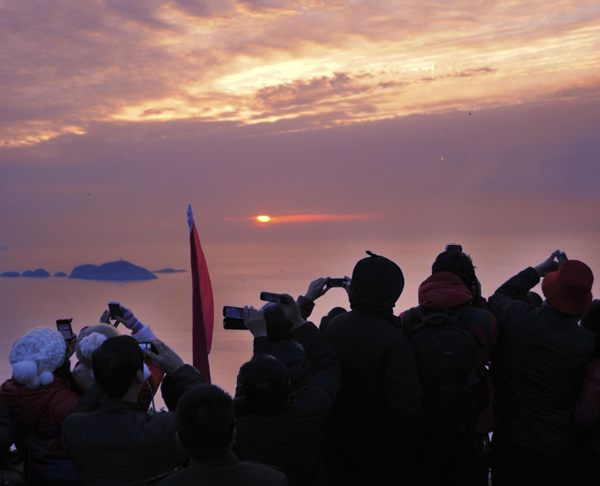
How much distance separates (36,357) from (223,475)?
1.99 m

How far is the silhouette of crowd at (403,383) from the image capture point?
3641 mm

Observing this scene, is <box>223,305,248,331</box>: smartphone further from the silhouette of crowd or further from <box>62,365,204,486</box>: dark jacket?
<box>62,365,204,486</box>: dark jacket

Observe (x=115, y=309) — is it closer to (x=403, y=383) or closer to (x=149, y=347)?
(x=149, y=347)

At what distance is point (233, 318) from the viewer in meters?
3.88

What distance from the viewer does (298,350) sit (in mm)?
3982

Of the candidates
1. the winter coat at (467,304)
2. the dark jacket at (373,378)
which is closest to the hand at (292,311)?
the dark jacket at (373,378)

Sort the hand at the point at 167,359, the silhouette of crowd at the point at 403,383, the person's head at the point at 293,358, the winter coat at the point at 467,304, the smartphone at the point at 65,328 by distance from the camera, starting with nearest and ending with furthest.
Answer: the hand at the point at 167,359 < the silhouette of crowd at the point at 403,383 < the person's head at the point at 293,358 < the winter coat at the point at 467,304 < the smartphone at the point at 65,328

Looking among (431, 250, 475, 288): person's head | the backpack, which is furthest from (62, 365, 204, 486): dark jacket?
(431, 250, 475, 288): person's head

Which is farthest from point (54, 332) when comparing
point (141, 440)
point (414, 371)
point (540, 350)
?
point (540, 350)

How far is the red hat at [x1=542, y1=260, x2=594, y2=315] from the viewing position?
4004mm

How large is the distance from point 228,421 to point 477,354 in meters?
2.29

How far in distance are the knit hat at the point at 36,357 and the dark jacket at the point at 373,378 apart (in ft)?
6.06

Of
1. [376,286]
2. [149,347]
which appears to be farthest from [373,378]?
[149,347]

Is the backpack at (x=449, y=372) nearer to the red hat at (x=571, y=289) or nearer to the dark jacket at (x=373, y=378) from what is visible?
the dark jacket at (x=373, y=378)
